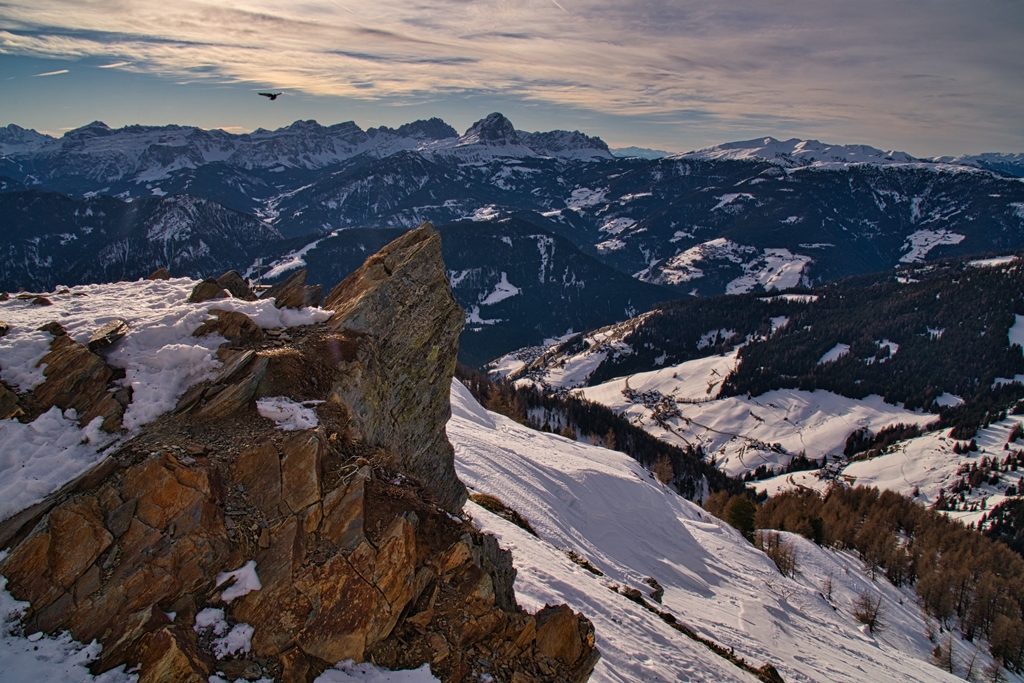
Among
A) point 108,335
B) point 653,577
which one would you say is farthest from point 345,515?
point 653,577

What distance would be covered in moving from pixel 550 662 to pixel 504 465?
38.7 m

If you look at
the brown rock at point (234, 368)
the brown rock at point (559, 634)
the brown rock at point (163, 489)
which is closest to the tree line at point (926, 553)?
the brown rock at point (559, 634)

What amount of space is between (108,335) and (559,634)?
20.5 meters

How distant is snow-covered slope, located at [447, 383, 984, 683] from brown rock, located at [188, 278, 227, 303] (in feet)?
70.4

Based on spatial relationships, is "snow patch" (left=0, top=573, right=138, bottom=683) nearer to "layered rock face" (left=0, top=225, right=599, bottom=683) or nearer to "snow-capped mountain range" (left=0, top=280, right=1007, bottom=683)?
"snow-capped mountain range" (left=0, top=280, right=1007, bottom=683)

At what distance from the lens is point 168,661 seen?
11.4 meters

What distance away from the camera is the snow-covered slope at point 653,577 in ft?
92.3

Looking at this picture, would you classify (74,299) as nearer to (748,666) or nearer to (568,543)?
(568,543)

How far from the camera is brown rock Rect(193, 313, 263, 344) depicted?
21420 mm

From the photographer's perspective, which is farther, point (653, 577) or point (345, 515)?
point (653, 577)

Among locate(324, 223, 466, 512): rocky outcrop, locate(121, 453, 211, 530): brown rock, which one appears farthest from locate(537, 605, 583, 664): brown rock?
locate(121, 453, 211, 530): brown rock

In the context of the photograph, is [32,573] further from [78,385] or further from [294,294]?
[294,294]

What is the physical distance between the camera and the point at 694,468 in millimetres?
170250

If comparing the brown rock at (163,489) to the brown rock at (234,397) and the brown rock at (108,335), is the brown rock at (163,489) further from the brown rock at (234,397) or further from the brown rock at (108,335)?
the brown rock at (108,335)
